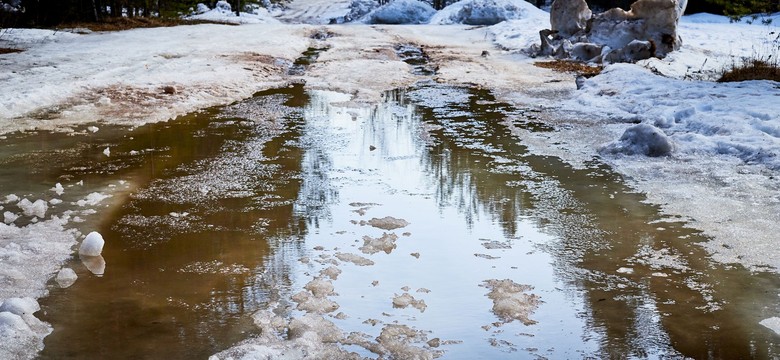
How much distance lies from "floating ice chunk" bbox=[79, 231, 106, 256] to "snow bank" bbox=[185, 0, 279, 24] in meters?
29.9

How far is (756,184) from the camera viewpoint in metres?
6.45

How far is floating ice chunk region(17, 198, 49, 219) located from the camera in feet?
18.0

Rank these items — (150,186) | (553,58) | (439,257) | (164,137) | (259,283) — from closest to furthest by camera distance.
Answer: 1. (259,283)
2. (439,257)
3. (150,186)
4. (164,137)
5. (553,58)

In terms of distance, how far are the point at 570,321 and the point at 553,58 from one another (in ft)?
46.4

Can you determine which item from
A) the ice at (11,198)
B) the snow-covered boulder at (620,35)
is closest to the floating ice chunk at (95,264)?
the ice at (11,198)

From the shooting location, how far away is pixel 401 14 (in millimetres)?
36062

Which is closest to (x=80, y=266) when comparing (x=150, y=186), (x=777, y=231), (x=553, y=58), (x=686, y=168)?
(x=150, y=186)

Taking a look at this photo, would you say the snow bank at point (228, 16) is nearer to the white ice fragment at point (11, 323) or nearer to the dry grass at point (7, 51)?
the dry grass at point (7, 51)

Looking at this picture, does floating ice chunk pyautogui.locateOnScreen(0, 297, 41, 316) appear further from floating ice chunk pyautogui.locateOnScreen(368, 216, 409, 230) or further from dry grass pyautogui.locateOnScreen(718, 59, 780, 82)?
dry grass pyautogui.locateOnScreen(718, 59, 780, 82)

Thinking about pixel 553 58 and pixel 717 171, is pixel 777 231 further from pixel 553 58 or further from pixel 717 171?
pixel 553 58

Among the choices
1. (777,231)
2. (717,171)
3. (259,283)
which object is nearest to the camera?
(259,283)

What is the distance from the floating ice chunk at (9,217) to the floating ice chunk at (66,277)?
3.95 ft

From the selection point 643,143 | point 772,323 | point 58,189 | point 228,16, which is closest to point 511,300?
point 772,323

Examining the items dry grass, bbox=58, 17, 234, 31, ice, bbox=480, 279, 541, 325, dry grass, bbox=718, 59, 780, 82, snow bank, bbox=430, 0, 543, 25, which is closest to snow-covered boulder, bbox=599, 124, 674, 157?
ice, bbox=480, 279, 541, 325
